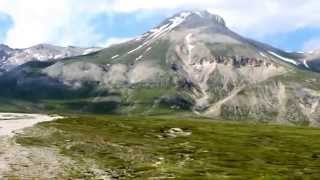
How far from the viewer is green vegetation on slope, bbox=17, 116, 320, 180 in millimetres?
75375

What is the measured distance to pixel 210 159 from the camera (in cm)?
9438

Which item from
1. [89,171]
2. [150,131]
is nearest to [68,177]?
[89,171]

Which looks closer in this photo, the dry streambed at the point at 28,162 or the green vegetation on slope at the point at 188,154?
the dry streambed at the point at 28,162

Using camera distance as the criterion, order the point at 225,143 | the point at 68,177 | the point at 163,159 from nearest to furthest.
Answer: the point at 68,177 → the point at 163,159 → the point at 225,143

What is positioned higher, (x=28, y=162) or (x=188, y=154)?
(x=28, y=162)

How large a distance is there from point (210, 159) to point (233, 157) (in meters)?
6.33

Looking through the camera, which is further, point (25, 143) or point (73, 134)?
point (73, 134)

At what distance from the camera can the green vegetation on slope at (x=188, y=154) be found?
75375mm

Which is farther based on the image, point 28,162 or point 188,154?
point 188,154

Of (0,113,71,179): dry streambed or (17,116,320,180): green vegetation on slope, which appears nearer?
(0,113,71,179): dry streambed

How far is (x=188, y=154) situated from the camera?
332 ft

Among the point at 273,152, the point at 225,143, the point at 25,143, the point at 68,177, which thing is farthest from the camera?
the point at 225,143

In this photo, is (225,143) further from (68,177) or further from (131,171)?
(68,177)

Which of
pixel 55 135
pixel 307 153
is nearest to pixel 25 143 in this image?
pixel 55 135
